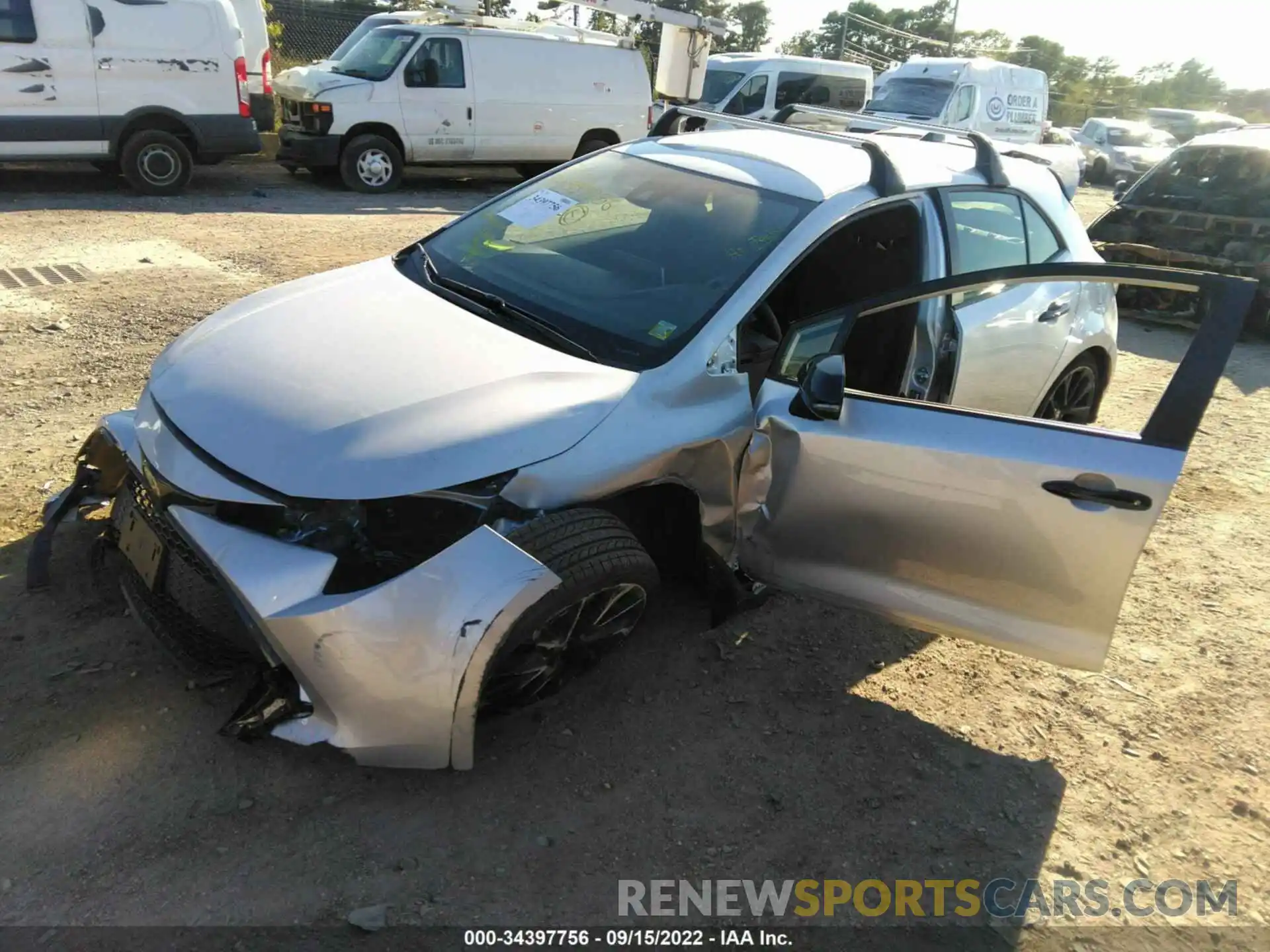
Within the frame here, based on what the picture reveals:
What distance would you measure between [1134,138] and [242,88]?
19428 mm

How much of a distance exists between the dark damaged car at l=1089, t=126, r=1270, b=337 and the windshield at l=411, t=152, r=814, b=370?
601 cm

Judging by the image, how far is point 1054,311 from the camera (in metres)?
3.99

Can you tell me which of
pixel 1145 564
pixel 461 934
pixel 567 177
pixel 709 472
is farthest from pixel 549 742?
pixel 1145 564

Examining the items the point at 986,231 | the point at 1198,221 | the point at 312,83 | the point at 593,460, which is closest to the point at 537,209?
the point at 593,460

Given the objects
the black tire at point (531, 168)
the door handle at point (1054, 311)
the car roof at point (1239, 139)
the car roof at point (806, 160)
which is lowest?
the black tire at point (531, 168)

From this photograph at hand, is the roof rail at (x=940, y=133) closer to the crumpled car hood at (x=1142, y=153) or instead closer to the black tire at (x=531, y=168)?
the black tire at (x=531, y=168)

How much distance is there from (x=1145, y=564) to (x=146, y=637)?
394 cm

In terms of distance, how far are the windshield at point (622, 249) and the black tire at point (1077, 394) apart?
178 centimetres

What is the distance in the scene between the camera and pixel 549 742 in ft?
9.06

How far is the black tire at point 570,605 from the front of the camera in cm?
240

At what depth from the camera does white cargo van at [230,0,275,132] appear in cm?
1055

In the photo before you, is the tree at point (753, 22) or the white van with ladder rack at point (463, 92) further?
the tree at point (753, 22)

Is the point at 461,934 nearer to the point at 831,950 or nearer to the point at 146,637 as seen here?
the point at 831,950

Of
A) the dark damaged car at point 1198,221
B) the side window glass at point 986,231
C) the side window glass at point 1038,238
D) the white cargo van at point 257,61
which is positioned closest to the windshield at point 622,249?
the side window glass at point 986,231
